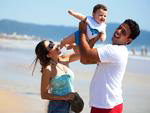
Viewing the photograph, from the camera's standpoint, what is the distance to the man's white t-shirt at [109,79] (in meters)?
→ 3.46

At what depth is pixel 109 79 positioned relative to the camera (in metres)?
3.48

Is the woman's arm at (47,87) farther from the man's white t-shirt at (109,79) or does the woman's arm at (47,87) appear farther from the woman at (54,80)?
the man's white t-shirt at (109,79)

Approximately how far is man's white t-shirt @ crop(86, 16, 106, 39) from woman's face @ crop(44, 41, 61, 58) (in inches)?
14.9

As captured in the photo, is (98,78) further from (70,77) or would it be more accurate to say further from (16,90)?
(16,90)

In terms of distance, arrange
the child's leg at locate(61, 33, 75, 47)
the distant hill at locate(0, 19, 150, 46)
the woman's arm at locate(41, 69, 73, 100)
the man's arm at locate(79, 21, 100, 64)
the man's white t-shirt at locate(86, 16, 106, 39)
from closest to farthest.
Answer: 1. the man's arm at locate(79, 21, 100, 64)
2. the man's white t-shirt at locate(86, 16, 106, 39)
3. the woman's arm at locate(41, 69, 73, 100)
4. the child's leg at locate(61, 33, 75, 47)
5. the distant hill at locate(0, 19, 150, 46)

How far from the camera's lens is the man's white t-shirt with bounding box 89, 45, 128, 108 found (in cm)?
346

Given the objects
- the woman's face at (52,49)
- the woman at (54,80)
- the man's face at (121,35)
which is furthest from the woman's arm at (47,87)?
the man's face at (121,35)

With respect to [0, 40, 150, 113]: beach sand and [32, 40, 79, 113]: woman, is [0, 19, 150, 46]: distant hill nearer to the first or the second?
[0, 40, 150, 113]: beach sand

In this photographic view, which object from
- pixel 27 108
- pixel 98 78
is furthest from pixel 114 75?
pixel 27 108

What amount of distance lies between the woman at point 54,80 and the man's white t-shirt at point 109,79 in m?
0.35

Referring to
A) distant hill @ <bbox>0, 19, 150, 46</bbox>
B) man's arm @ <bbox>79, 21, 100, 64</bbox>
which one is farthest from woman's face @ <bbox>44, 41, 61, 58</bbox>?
distant hill @ <bbox>0, 19, 150, 46</bbox>

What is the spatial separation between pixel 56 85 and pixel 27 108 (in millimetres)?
3991

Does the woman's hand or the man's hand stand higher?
the man's hand

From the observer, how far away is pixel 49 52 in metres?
3.86
